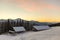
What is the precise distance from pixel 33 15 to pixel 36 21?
107 mm

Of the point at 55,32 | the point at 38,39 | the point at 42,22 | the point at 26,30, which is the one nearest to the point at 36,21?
the point at 42,22

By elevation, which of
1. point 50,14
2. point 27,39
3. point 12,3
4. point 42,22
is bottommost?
point 27,39

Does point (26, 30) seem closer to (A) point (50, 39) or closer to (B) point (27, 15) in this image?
(B) point (27, 15)

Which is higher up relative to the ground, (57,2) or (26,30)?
(57,2)

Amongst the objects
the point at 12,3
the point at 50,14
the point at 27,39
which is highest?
the point at 12,3

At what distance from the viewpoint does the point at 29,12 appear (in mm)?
1935

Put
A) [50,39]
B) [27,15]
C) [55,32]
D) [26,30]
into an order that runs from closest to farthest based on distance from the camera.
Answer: [50,39] → [55,32] → [26,30] → [27,15]

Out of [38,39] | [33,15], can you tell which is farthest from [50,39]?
[33,15]

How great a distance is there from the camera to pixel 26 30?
5.86 ft

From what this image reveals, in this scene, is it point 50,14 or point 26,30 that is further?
point 50,14

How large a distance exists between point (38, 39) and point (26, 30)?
0.45 m

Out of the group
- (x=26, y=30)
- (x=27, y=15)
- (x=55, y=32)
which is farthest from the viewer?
(x=27, y=15)

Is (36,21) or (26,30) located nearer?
(26,30)

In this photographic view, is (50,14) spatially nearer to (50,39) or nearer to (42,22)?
(42,22)
